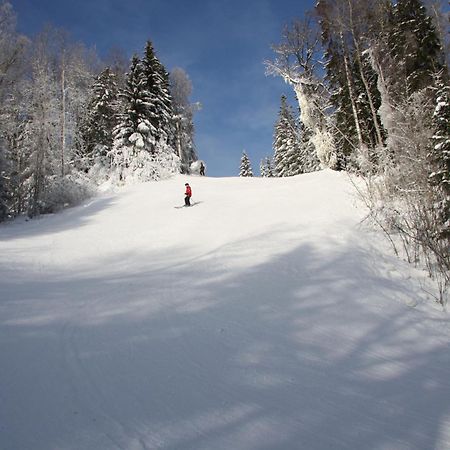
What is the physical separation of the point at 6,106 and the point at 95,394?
871 inches

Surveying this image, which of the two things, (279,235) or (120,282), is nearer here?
(120,282)

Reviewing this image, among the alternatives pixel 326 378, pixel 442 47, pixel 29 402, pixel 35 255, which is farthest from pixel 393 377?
pixel 442 47

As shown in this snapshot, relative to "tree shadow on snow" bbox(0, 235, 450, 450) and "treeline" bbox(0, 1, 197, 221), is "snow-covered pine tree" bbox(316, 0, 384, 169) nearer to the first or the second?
"tree shadow on snow" bbox(0, 235, 450, 450)

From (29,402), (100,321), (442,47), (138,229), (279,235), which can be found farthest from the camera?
(442,47)

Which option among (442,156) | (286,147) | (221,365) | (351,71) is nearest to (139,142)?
(351,71)

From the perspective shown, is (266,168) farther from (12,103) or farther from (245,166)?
(12,103)

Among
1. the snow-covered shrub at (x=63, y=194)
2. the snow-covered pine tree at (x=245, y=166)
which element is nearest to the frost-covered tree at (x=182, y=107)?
the snow-covered shrub at (x=63, y=194)

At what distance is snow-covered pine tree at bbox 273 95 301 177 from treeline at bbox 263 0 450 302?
1736 centimetres

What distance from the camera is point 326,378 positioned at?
3801 millimetres

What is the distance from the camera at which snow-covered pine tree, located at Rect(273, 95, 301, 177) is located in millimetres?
38625

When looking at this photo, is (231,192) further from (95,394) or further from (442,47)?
(95,394)

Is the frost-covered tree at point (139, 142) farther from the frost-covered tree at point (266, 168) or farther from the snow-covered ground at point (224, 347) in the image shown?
the frost-covered tree at point (266, 168)

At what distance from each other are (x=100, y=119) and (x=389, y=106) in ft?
80.3

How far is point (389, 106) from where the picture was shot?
14.6 metres
